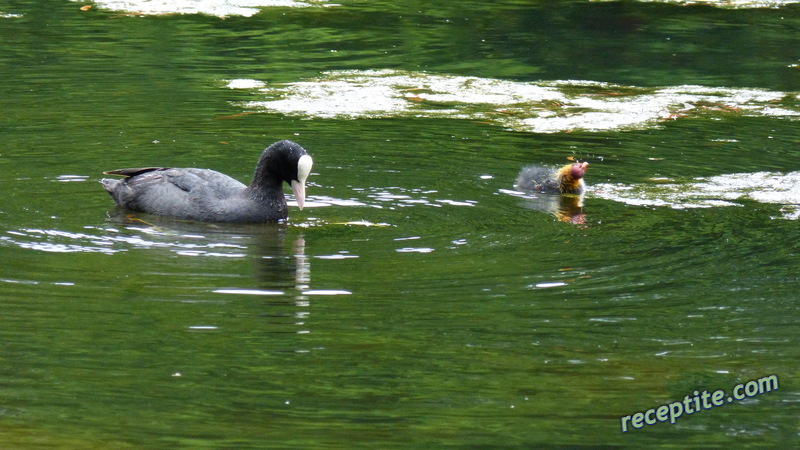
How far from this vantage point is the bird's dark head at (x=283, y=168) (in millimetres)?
9117

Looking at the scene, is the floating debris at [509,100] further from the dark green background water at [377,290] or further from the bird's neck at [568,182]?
the bird's neck at [568,182]

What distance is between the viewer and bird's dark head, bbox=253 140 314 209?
912 centimetres

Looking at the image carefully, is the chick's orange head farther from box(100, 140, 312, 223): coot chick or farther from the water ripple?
the water ripple

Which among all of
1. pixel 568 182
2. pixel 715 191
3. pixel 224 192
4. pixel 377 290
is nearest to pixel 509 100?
pixel 568 182

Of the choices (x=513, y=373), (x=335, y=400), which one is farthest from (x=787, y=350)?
(x=335, y=400)

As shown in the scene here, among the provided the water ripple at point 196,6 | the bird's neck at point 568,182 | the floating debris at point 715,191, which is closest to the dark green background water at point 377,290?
the floating debris at point 715,191

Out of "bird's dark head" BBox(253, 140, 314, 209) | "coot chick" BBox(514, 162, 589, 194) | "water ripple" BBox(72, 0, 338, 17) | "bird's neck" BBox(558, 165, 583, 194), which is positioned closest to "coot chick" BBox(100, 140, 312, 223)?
"bird's dark head" BBox(253, 140, 314, 209)

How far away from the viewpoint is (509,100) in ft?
44.7

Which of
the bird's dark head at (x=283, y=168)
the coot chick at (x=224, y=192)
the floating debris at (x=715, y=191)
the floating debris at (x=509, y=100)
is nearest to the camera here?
the coot chick at (x=224, y=192)

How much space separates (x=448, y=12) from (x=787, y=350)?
47.4ft

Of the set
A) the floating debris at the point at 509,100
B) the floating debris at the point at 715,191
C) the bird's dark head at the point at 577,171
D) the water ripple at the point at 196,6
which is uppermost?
the water ripple at the point at 196,6

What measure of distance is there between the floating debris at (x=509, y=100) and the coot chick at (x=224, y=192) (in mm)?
3398

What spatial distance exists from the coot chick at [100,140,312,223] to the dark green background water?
0.23 metres

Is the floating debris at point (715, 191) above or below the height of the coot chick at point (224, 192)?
below
